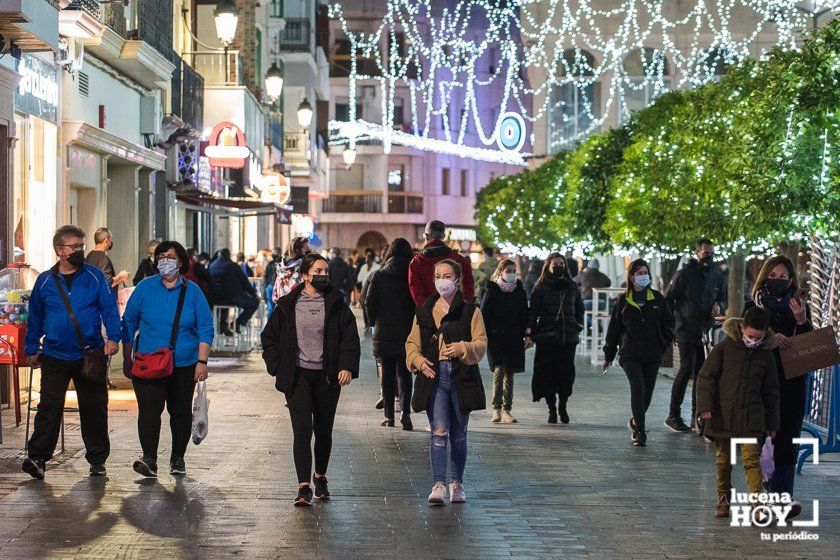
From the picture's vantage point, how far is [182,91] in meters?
31.6

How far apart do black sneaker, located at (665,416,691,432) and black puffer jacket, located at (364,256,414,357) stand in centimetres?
263

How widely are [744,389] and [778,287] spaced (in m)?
1.25

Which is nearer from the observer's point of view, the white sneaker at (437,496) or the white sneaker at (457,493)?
the white sneaker at (437,496)

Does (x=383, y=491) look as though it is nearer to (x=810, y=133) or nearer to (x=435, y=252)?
(x=435, y=252)

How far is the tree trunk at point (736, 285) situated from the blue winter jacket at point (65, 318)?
587 inches

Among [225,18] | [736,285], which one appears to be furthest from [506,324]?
[736,285]

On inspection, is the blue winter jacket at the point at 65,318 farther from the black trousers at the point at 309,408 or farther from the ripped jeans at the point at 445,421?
the ripped jeans at the point at 445,421

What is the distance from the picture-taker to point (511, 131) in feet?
225

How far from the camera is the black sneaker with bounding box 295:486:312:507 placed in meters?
9.83

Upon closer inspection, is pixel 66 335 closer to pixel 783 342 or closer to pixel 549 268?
pixel 783 342

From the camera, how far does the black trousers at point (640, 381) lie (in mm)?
13742

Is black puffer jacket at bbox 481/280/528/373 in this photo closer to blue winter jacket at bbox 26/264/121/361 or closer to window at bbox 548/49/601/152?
blue winter jacket at bbox 26/264/121/361

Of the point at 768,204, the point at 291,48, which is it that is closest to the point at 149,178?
the point at 768,204

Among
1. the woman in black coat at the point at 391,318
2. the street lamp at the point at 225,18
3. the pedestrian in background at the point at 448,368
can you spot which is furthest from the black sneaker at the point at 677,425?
the street lamp at the point at 225,18
